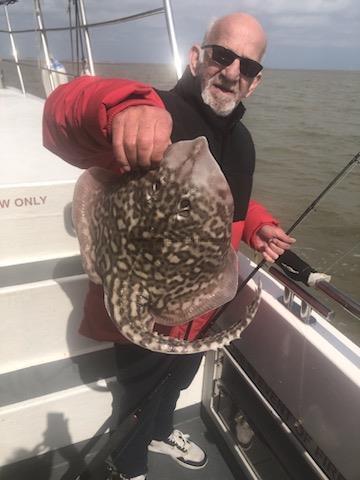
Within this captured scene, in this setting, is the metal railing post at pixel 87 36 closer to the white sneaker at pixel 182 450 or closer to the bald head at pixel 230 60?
the bald head at pixel 230 60

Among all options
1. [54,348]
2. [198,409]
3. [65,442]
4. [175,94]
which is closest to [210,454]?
[198,409]

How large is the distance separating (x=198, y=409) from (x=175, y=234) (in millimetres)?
2476

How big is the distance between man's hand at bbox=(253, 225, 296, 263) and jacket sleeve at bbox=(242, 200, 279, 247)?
5 centimetres

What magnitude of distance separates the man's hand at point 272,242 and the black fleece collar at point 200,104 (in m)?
0.67

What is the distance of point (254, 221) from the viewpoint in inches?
98.7

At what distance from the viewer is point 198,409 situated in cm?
345

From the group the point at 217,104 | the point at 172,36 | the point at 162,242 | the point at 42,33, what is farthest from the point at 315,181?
the point at 162,242

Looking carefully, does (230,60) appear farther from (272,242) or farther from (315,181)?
(315,181)

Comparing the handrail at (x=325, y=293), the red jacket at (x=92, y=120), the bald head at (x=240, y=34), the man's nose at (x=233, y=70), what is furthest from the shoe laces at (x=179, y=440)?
the bald head at (x=240, y=34)

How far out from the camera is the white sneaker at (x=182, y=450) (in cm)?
307

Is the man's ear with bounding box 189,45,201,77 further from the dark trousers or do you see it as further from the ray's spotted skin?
the dark trousers

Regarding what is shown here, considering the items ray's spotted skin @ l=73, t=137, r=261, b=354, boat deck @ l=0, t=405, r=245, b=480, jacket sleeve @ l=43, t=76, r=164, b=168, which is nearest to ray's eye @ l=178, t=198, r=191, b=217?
ray's spotted skin @ l=73, t=137, r=261, b=354

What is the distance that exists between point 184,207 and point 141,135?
12.0 inches

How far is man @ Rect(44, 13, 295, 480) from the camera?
4.56 feet
